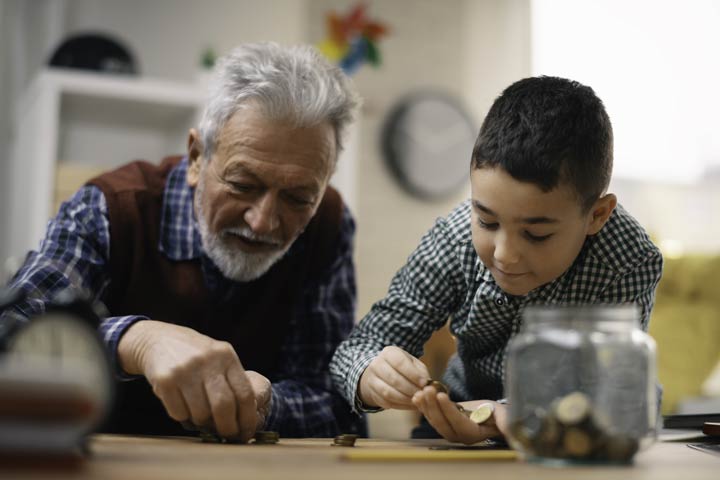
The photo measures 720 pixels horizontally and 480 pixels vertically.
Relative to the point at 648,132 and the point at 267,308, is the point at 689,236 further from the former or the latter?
the point at 267,308

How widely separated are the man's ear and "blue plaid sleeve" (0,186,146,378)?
17 cm

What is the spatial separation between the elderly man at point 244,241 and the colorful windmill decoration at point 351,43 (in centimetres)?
225

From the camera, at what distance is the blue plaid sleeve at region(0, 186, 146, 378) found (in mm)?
1404

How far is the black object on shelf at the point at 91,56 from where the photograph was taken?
3.16m

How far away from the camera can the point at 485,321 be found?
4.84 feet

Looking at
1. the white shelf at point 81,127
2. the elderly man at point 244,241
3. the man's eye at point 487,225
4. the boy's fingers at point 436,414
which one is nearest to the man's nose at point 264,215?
the elderly man at point 244,241

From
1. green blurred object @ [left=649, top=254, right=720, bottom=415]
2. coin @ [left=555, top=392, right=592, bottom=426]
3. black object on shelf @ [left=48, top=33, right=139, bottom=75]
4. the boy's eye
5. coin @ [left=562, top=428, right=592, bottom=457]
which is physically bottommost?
green blurred object @ [left=649, top=254, right=720, bottom=415]

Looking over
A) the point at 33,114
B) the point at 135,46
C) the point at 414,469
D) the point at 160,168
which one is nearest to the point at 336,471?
the point at 414,469

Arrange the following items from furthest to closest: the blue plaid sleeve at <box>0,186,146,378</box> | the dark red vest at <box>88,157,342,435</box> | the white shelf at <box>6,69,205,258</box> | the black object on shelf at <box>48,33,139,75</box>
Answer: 1. the black object on shelf at <box>48,33,139,75</box>
2. the white shelf at <box>6,69,205,258</box>
3. the dark red vest at <box>88,157,342,435</box>
4. the blue plaid sleeve at <box>0,186,146,378</box>

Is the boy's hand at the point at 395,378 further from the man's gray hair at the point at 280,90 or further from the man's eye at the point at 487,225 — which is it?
the man's gray hair at the point at 280,90

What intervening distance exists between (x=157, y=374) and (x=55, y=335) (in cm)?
34

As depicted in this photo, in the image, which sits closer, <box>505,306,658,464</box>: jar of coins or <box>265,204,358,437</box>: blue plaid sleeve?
<box>505,306,658,464</box>: jar of coins

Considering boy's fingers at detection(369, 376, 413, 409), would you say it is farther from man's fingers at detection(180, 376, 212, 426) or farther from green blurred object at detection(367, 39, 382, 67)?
green blurred object at detection(367, 39, 382, 67)

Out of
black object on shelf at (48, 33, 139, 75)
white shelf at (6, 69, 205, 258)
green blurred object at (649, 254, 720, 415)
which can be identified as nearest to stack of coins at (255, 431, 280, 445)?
white shelf at (6, 69, 205, 258)
